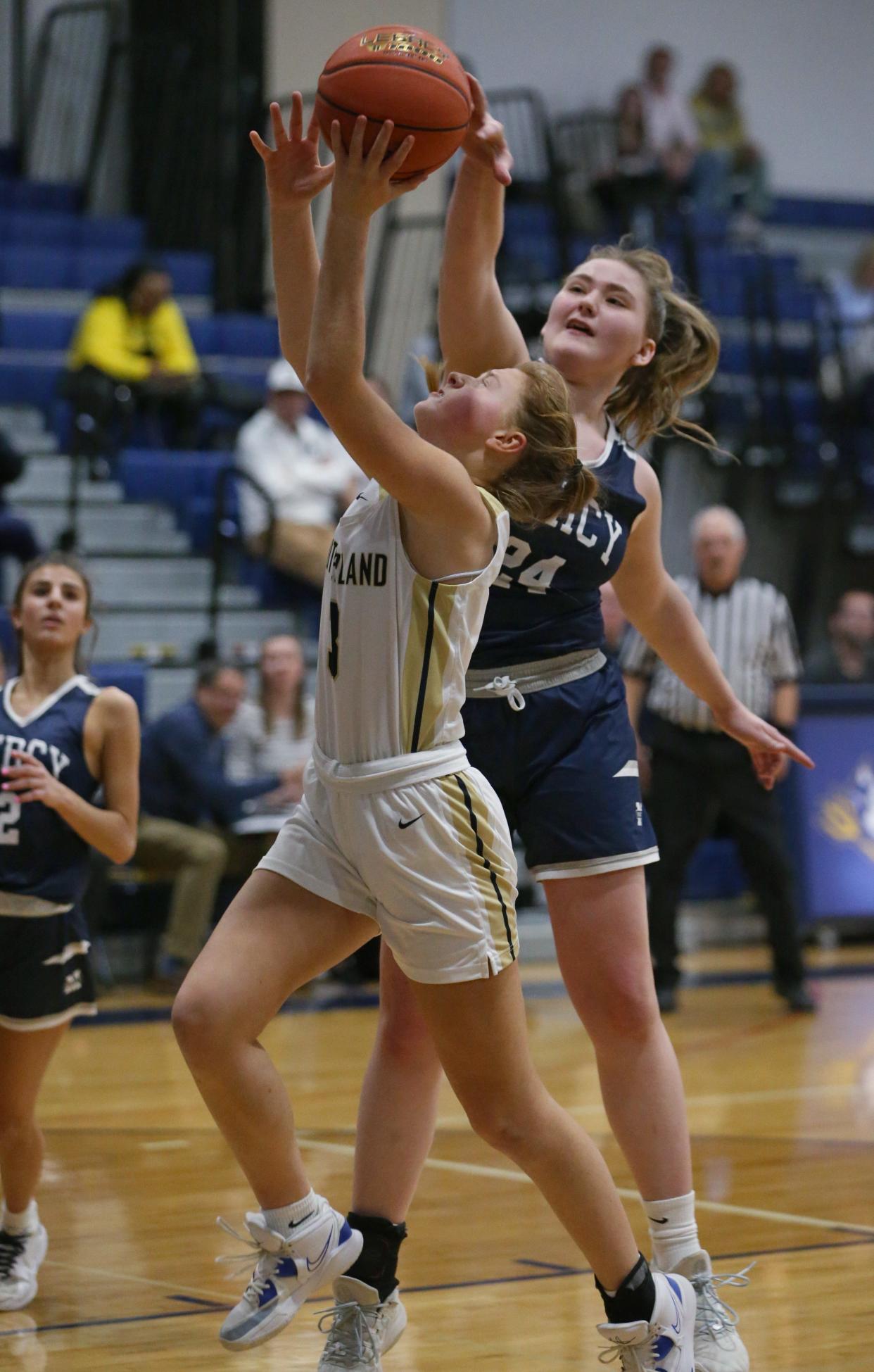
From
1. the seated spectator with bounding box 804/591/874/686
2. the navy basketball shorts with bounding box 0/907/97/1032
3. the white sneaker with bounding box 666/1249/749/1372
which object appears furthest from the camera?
the seated spectator with bounding box 804/591/874/686

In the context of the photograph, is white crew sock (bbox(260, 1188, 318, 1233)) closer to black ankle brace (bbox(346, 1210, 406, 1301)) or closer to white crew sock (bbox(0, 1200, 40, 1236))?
black ankle brace (bbox(346, 1210, 406, 1301))

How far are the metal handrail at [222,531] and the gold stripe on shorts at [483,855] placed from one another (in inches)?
242

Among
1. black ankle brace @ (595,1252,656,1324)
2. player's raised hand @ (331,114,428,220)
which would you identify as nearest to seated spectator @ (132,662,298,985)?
black ankle brace @ (595,1252,656,1324)

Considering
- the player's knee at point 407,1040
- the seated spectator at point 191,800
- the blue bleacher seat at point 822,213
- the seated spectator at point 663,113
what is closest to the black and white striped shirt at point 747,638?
the seated spectator at point 191,800

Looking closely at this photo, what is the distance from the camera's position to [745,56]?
49.9ft

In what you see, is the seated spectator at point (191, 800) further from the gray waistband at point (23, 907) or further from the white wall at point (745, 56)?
the white wall at point (745, 56)

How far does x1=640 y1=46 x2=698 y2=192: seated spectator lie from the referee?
258 inches

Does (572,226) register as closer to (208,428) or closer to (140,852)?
(208,428)

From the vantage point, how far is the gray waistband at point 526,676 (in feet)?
10.6

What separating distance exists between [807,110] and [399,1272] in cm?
1326

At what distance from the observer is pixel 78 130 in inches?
493

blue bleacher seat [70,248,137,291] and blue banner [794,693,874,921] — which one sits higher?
blue bleacher seat [70,248,137,291]

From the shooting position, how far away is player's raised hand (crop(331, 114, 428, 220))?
261 centimetres

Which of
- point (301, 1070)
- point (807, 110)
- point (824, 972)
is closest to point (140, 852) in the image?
point (301, 1070)
